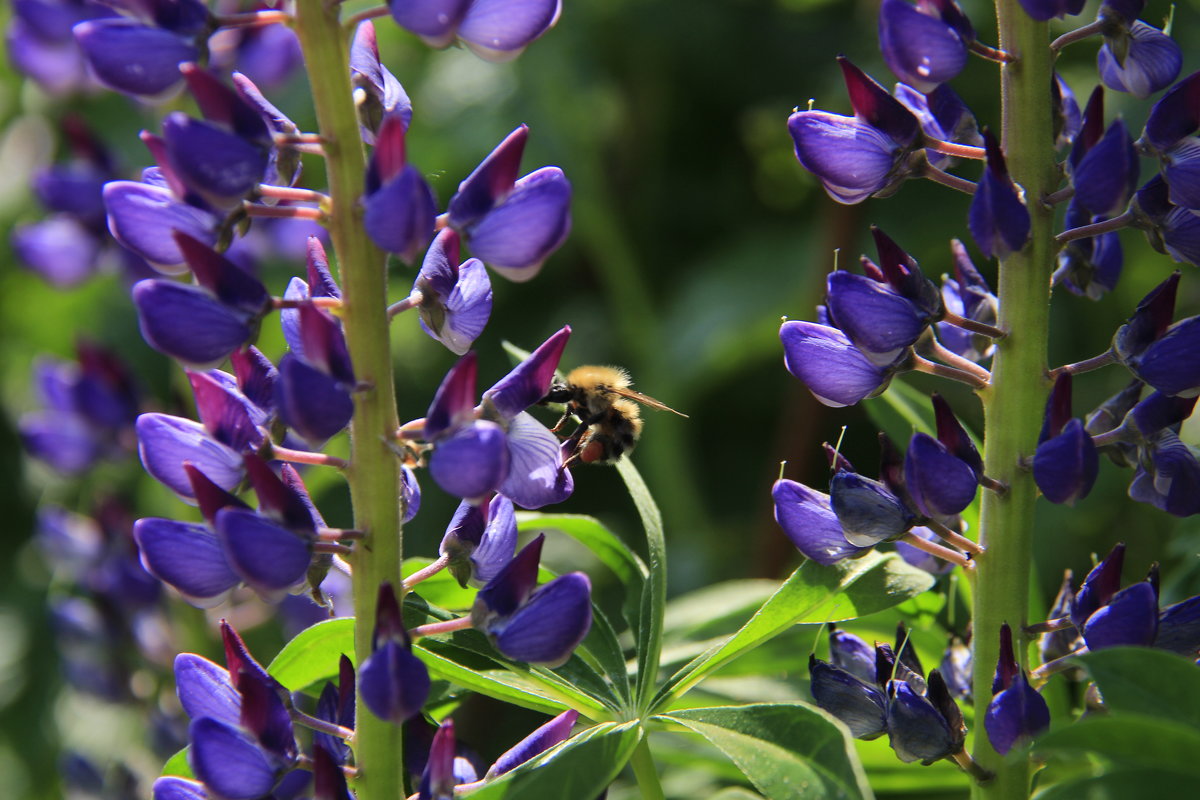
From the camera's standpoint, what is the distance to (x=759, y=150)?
4398mm

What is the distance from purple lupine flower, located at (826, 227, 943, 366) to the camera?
52.9 inches

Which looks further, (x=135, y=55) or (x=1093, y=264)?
(x=1093, y=264)

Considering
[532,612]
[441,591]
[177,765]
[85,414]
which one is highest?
[532,612]

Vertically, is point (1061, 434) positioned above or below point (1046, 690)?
above

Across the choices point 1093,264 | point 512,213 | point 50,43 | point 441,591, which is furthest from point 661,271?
point 512,213

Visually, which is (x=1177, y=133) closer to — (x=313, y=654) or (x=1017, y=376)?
(x=1017, y=376)

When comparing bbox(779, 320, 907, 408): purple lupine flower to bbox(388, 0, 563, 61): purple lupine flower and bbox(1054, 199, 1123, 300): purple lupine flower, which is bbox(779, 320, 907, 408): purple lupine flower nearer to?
bbox(1054, 199, 1123, 300): purple lupine flower

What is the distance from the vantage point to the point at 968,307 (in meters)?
1.52

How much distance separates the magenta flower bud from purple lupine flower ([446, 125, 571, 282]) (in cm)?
28

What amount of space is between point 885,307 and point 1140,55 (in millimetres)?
377

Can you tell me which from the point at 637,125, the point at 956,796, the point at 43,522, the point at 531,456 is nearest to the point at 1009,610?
the point at 531,456

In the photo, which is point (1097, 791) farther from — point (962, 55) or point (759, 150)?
point (759, 150)

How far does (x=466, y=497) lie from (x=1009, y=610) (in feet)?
1.92

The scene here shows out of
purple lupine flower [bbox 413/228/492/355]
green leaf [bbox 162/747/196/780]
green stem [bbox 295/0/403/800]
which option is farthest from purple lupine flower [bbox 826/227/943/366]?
green leaf [bbox 162/747/196/780]
